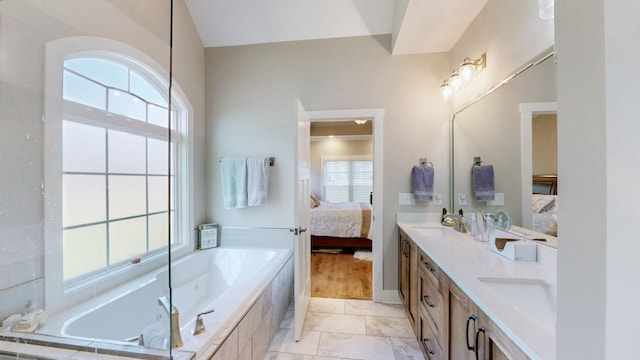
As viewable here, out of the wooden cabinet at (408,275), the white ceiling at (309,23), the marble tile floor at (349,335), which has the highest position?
the white ceiling at (309,23)

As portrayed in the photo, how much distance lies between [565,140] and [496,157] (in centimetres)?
159

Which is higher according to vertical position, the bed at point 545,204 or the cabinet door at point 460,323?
the bed at point 545,204

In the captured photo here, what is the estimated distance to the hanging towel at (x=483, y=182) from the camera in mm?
1841

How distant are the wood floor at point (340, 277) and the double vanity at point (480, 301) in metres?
0.93

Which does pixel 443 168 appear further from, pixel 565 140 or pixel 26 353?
pixel 26 353

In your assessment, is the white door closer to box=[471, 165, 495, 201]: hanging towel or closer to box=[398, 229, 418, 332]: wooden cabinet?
box=[398, 229, 418, 332]: wooden cabinet

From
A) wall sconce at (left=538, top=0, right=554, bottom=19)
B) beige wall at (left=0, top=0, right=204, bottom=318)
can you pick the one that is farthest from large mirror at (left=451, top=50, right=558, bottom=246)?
beige wall at (left=0, top=0, right=204, bottom=318)

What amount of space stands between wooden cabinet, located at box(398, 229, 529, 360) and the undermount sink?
19 cm

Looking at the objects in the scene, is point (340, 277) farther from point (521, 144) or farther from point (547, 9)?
point (547, 9)

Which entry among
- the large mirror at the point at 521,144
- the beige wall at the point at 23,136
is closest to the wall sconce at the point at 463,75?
the large mirror at the point at 521,144

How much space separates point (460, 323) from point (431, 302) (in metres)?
0.41

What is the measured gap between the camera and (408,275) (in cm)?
214

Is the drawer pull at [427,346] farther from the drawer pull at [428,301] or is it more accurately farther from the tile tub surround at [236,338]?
the tile tub surround at [236,338]

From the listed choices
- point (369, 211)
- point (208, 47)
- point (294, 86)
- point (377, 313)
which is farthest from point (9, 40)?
point (369, 211)
